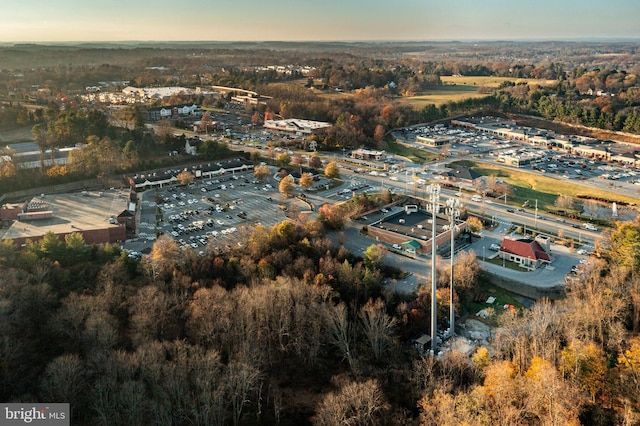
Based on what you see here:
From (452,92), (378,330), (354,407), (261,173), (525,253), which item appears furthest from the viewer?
(452,92)

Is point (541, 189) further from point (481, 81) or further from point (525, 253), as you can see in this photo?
Result: point (481, 81)

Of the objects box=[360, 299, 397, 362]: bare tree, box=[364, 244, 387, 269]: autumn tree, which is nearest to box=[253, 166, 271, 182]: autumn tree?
box=[364, 244, 387, 269]: autumn tree

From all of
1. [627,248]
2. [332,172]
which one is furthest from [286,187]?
[627,248]

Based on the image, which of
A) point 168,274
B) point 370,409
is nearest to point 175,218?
point 168,274

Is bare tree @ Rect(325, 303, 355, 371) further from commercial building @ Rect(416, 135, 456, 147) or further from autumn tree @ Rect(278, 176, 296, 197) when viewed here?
commercial building @ Rect(416, 135, 456, 147)

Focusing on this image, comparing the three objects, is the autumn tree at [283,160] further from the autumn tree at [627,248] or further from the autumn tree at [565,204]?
the autumn tree at [627,248]

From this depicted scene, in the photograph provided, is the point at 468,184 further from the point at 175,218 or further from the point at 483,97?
the point at 483,97

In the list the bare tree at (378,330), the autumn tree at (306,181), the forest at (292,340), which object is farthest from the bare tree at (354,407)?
the autumn tree at (306,181)
